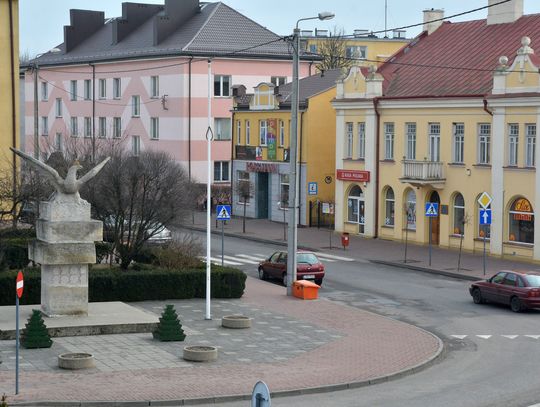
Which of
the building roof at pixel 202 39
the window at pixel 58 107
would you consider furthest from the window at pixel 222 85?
the window at pixel 58 107

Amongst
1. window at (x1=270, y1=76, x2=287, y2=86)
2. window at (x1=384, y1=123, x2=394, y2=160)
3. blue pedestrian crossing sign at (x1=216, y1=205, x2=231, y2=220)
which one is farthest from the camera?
window at (x1=270, y1=76, x2=287, y2=86)

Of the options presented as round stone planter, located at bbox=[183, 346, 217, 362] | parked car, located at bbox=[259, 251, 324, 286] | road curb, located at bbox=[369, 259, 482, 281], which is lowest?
road curb, located at bbox=[369, 259, 482, 281]

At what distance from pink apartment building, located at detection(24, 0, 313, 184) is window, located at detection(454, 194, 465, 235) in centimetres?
2121

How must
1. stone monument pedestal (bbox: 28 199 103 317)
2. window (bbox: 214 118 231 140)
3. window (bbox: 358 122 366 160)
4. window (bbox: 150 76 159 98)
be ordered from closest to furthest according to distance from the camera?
1. stone monument pedestal (bbox: 28 199 103 317)
2. window (bbox: 358 122 366 160)
3. window (bbox: 214 118 231 140)
4. window (bbox: 150 76 159 98)

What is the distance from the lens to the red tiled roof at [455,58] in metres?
48.8

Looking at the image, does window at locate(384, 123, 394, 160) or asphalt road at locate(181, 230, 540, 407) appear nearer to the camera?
asphalt road at locate(181, 230, 540, 407)

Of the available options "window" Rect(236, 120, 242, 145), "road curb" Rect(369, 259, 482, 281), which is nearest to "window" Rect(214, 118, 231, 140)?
"window" Rect(236, 120, 242, 145)

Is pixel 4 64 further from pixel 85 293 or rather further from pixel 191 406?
pixel 191 406

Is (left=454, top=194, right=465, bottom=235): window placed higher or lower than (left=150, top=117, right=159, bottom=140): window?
lower

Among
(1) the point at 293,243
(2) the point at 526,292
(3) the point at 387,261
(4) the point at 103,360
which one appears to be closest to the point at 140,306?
(1) the point at 293,243

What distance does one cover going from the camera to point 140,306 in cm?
3152

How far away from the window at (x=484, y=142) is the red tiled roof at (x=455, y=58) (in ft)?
4.91

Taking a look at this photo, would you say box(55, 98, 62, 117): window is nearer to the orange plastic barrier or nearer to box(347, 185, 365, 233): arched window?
box(347, 185, 365, 233): arched window

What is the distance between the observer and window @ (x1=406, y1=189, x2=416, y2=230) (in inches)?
2014
